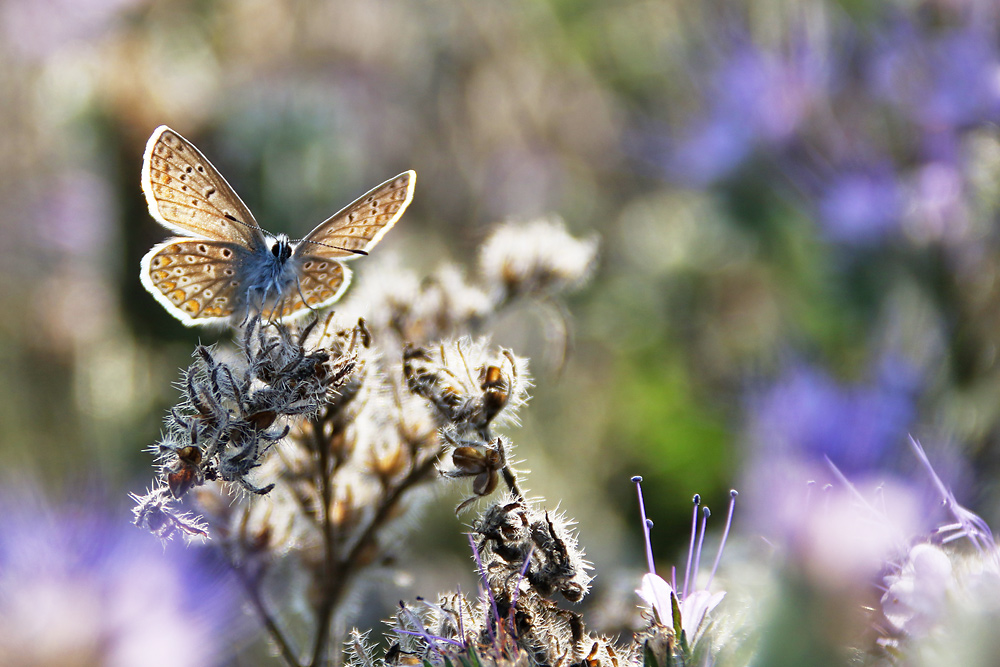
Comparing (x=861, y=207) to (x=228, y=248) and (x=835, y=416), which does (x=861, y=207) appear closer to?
(x=835, y=416)

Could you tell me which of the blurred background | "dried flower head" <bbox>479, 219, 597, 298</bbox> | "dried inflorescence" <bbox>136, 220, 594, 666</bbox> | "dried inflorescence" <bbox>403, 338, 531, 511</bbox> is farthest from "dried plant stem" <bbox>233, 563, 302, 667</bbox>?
"dried flower head" <bbox>479, 219, 597, 298</bbox>

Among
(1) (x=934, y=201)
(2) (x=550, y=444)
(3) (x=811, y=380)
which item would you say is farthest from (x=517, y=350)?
(1) (x=934, y=201)

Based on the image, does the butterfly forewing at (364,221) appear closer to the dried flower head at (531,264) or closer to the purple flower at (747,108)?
the dried flower head at (531,264)

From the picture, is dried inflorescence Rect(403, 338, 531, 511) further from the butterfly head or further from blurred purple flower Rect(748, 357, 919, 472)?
blurred purple flower Rect(748, 357, 919, 472)

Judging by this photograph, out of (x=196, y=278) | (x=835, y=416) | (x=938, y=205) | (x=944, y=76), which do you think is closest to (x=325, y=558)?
(x=196, y=278)

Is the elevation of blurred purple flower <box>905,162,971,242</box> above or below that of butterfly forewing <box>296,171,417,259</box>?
below

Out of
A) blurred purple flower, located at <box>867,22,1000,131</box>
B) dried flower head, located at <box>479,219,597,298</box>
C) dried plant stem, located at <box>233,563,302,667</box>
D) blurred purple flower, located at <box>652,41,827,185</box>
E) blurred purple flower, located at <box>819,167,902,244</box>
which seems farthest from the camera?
blurred purple flower, located at <box>652,41,827,185</box>
